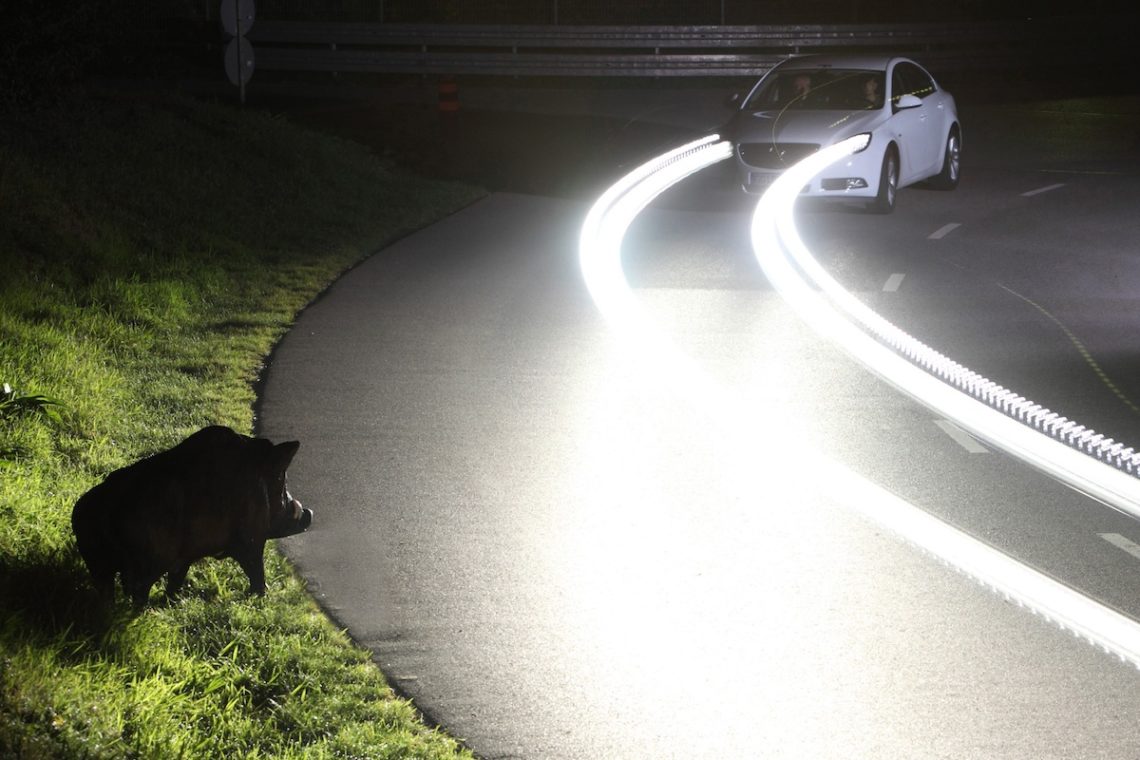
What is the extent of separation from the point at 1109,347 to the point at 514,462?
216 inches

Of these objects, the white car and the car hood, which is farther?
the white car

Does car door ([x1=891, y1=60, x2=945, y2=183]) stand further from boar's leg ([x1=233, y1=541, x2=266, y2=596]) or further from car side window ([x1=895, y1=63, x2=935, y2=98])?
boar's leg ([x1=233, y1=541, x2=266, y2=596])

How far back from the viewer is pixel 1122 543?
7320mm

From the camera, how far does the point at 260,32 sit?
3294 cm

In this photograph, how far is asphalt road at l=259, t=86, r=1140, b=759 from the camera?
563 centimetres

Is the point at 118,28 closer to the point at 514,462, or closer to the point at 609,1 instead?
the point at 514,462

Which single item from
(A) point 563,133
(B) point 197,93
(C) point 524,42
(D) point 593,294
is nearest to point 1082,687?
(D) point 593,294

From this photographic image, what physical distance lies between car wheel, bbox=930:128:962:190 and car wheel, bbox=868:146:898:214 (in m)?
2.01

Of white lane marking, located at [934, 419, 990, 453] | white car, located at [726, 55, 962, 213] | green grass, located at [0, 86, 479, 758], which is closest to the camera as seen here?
green grass, located at [0, 86, 479, 758]

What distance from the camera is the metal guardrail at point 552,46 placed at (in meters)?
33.0

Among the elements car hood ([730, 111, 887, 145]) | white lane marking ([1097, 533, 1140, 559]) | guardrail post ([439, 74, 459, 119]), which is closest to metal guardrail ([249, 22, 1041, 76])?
guardrail post ([439, 74, 459, 119])

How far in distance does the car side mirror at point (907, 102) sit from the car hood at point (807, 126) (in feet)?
1.05

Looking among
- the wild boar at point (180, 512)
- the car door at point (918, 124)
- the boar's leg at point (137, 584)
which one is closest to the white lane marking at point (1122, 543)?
the wild boar at point (180, 512)

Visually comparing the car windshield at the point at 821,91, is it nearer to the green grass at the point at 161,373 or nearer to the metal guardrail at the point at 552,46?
the green grass at the point at 161,373
